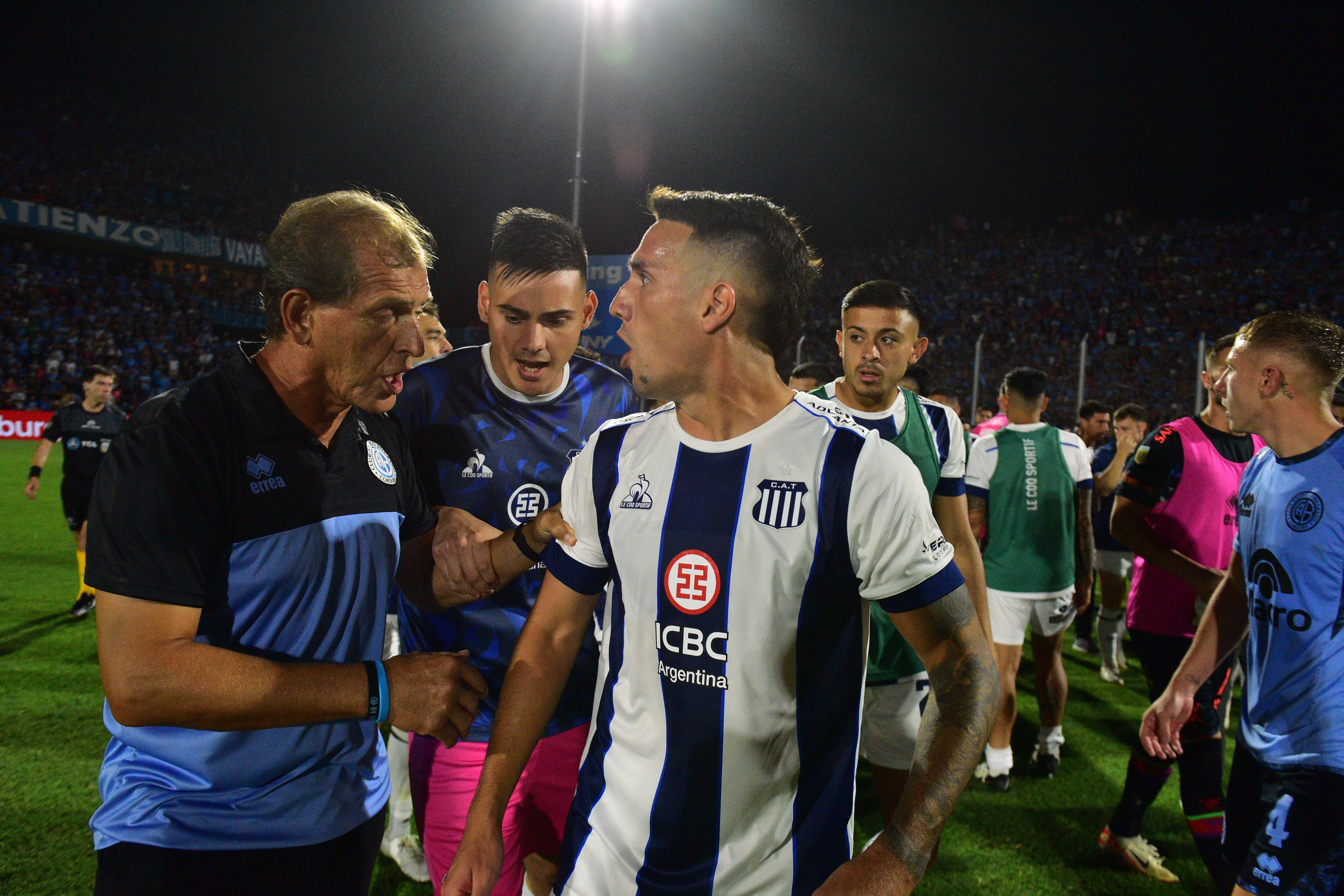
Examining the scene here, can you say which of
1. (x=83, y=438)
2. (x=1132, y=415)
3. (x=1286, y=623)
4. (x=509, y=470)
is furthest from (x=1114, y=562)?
(x=83, y=438)

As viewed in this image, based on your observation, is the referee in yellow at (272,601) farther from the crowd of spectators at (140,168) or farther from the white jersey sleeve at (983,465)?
the crowd of spectators at (140,168)

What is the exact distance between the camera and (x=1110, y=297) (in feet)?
88.9

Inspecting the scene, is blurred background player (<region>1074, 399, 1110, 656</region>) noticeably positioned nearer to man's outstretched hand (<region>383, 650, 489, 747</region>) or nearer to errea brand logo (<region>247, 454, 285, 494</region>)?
man's outstretched hand (<region>383, 650, 489, 747</region>)

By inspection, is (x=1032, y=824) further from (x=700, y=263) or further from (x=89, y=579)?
(x=89, y=579)

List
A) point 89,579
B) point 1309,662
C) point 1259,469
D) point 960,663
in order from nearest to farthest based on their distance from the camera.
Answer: point 89,579
point 960,663
point 1309,662
point 1259,469

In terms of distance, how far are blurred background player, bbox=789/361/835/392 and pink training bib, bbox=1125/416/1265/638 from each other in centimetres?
313

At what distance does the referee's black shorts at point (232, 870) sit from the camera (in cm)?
166

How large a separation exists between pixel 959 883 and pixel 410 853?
2743mm

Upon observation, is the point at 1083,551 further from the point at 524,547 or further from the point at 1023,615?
the point at 524,547

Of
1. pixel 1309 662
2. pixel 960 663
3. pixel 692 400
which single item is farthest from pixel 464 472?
pixel 1309 662

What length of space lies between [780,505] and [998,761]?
158 inches

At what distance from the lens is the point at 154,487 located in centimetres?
154

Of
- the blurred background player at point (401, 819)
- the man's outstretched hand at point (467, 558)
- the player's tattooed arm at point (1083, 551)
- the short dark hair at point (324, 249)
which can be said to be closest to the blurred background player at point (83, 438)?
the blurred background player at point (401, 819)

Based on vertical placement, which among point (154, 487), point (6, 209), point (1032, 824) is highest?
point (6, 209)
